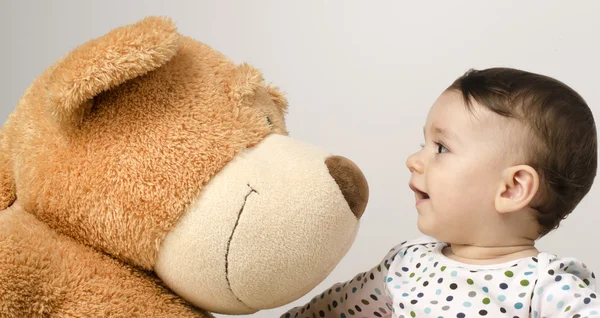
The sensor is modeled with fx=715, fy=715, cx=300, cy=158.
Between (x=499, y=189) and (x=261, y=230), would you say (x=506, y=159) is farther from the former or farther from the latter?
(x=261, y=230)

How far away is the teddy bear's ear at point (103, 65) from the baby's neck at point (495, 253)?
1.58ft

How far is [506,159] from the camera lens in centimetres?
94

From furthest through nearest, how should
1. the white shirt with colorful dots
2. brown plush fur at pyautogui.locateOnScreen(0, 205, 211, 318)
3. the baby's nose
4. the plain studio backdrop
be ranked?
1. the plain studio backdrop
2. the baby's nose
3. the white shirt with colorful dots
4. brown plush fur at pyautogui.locateOnScreen(0, 205, 211, 318)

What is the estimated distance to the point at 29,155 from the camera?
0.88 meters

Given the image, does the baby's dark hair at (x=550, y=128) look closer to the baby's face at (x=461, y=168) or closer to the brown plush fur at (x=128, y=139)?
the baby's face at (x=461, y=168)

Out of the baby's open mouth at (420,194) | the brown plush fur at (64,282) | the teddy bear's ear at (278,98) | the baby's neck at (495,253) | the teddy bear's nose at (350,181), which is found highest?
the teddy bear's ear at (278,98)

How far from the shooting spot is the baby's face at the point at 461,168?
0.94 metres

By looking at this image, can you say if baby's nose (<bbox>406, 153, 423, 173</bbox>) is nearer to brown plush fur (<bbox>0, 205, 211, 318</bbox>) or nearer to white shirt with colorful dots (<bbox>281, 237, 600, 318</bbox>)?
white shirt with colorful dots (<bbox>281, 237, 600, 318</bbox>)

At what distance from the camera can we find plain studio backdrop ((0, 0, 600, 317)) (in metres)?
1.66

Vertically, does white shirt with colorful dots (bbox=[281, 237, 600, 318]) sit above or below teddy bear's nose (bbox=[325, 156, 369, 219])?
below

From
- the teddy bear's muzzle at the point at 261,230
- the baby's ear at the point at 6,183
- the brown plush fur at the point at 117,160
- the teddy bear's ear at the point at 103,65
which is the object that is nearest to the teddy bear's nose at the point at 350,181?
the teddy bear's muzzle at the point at 261,230

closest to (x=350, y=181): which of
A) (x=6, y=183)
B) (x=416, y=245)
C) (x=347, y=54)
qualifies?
(x=416, y=245)

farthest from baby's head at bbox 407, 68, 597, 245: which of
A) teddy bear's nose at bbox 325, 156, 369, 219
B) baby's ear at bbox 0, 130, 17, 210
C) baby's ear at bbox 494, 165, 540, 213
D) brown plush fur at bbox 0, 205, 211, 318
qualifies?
baby's ear at bbox 0, 130, 17, 210

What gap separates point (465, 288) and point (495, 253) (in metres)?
0.06
